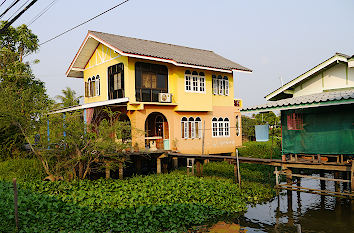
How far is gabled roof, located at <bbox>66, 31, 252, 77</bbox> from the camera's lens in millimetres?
17028

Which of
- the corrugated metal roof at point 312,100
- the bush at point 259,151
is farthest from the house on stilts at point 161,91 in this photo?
the corrugated metal roof at point 312,100

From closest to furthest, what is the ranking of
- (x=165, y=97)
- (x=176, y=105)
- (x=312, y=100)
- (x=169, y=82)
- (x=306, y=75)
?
1. (x=312, y=100)
2. (x=306, y=75)
3. (x=165, y=97)
4. (x=176, y=105)
5. (x=169, y=82)

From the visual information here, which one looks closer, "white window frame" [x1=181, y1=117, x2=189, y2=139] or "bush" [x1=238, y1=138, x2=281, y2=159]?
"white window frame" [x1=181, y1=117, x2=189, y2=139]

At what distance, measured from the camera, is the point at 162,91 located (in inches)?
730

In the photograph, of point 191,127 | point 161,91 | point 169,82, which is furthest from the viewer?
point 191,127

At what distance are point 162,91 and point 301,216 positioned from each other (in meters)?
10.5

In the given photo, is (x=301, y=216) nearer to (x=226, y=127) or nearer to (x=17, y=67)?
(x=226, y=127)

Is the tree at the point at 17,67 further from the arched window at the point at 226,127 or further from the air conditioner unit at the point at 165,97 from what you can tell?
the arched window at the point at 226,127

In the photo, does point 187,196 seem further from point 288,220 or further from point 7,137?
point 7,137

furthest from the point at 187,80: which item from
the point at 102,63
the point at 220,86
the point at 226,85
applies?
the point at 102,63

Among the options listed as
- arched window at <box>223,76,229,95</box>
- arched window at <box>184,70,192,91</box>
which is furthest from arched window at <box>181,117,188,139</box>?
arched window at <box>223,76,229,95</box>

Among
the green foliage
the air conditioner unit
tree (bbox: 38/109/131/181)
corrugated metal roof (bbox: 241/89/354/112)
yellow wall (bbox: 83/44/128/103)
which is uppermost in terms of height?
yellow wall (bbox: 83/44/128/103)

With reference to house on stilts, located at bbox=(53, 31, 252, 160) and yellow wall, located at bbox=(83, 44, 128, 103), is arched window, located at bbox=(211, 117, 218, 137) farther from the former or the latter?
yellow wall, located at bbox=(83, 44, 128, 103)

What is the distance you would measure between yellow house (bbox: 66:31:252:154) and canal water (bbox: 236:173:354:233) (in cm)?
681
